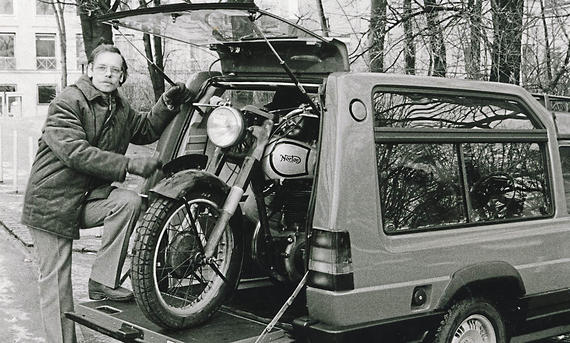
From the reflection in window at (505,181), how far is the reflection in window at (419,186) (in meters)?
0.15

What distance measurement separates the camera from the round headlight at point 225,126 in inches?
176

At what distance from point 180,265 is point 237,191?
514mm

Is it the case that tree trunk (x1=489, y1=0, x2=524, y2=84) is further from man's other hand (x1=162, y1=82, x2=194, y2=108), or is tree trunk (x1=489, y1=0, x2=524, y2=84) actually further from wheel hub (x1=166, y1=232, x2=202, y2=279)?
wheel hub (x1=166, y1=232, x2=202, y2=279)

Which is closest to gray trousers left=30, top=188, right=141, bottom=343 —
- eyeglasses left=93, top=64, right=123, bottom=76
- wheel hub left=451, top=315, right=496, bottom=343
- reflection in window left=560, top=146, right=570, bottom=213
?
eyeglasses left=93, top=64, right=123, bottom=76

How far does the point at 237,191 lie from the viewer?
434 cm

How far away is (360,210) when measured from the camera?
4027mm

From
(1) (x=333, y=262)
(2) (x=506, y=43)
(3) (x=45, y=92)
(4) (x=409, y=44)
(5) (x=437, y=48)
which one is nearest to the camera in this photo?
(1) (x=333, y=262)

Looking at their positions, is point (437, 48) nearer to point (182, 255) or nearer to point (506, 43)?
point (506, 43)

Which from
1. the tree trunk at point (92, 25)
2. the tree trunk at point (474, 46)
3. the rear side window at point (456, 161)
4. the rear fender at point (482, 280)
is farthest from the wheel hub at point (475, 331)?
the tree trunk at point (92, 25)

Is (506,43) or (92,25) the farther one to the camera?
(92,25)

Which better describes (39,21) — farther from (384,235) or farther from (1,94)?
(384,235)

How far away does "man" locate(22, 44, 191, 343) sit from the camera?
467 centimetres

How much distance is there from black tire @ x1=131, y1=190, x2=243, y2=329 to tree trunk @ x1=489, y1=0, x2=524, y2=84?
717cm

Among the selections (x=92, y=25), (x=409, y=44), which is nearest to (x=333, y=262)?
(x=409, y=44)
